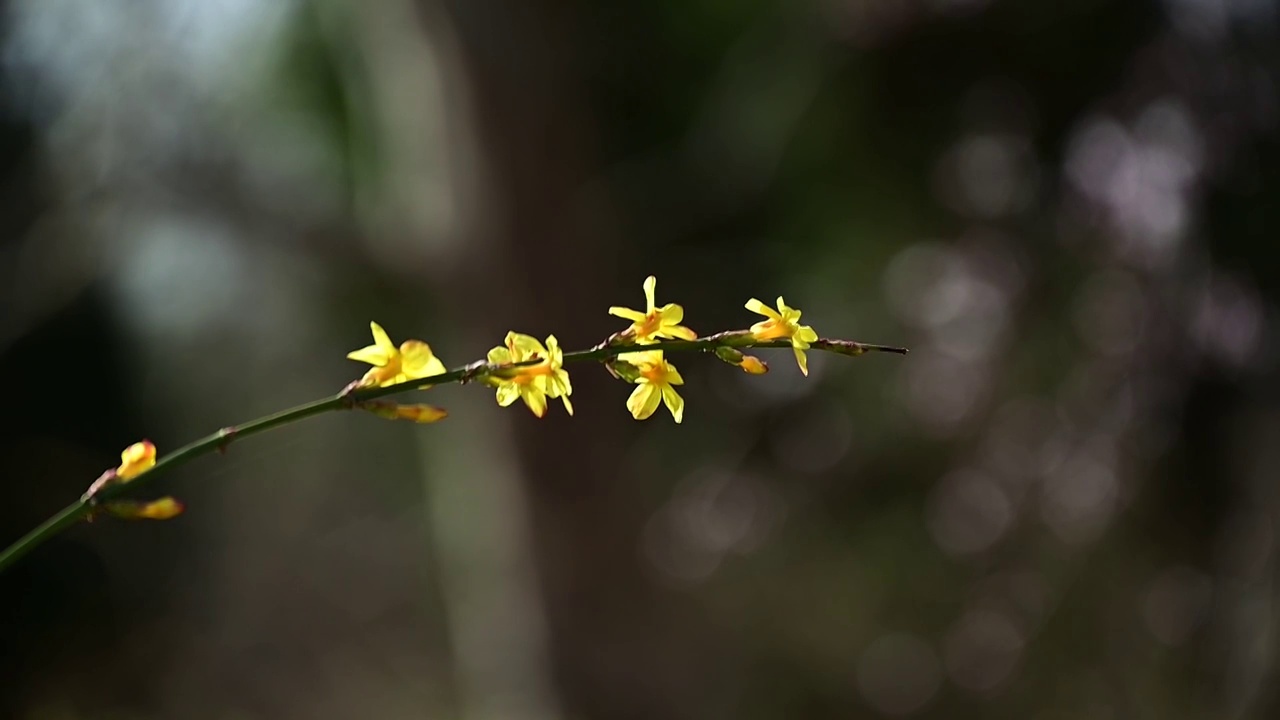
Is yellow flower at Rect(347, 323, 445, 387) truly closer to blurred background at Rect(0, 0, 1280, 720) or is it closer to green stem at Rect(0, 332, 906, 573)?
green stem at Rect(0, 332, 906, 573)

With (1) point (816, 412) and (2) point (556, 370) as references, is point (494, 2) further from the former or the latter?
(2) point (556, 370)

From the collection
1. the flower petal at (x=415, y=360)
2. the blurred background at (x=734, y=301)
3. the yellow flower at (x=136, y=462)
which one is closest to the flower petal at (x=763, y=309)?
the flower petal at (x=415, y=360)

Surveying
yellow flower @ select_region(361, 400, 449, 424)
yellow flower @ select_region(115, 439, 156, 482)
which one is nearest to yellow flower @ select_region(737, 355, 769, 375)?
yellow flower @ select_region(361, 400, 449, 424)

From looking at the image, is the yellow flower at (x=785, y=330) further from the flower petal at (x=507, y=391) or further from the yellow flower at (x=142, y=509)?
the yellow flower at (x=142, y=509)

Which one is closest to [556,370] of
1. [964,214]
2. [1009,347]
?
[964,214]

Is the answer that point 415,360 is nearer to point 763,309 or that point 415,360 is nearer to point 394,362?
point 394,362

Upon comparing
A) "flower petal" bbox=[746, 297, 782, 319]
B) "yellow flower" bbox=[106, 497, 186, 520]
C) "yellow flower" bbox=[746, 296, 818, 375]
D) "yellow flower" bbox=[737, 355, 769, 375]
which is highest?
"flower petal" bbox=[746, 297, 782, 319]

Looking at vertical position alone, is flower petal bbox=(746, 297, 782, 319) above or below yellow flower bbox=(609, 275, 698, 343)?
below
